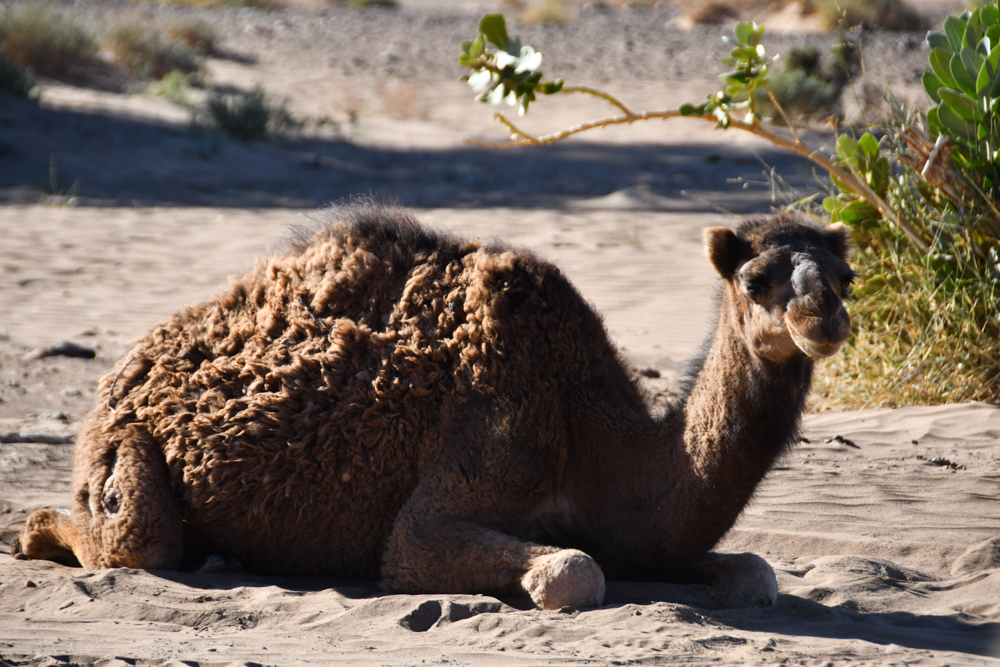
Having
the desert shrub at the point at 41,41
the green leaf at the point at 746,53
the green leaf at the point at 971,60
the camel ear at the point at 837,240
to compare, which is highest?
the desert shrub at the point at 41,41

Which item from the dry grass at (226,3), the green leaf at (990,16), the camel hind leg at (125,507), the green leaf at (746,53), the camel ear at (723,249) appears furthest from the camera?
the dry grass at (226,3)

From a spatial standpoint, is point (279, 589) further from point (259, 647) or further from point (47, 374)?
point (47, 374)

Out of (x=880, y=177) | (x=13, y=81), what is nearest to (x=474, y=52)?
(x=880, y=177)

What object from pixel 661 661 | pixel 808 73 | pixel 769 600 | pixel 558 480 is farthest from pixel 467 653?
pixel 808 73

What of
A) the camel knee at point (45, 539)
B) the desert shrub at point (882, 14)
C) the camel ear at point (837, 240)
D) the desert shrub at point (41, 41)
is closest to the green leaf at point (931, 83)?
the camel ear at point (837, 240)

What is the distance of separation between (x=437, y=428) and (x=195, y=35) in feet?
94.8

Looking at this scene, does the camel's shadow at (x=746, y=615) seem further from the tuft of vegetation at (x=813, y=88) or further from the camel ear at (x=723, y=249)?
the tuft of vegetation at (x=813, y=88)

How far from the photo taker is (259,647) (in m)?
3.55

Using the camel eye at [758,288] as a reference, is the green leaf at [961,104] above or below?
above

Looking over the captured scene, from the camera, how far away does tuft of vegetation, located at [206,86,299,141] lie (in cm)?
2023

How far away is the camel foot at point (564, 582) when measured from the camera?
3834mm

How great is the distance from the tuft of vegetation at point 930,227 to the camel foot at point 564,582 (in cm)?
303

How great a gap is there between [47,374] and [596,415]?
5403mm

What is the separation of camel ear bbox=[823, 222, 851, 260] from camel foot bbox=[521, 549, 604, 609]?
153 centimetres
